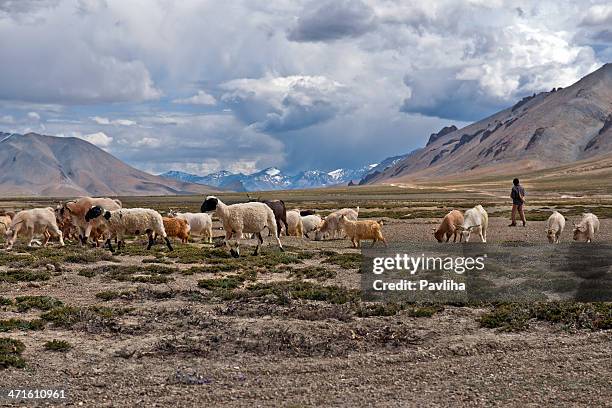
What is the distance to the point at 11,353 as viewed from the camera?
1126 centimetres

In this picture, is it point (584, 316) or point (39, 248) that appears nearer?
point (584, 316)

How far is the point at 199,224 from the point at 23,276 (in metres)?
13.5

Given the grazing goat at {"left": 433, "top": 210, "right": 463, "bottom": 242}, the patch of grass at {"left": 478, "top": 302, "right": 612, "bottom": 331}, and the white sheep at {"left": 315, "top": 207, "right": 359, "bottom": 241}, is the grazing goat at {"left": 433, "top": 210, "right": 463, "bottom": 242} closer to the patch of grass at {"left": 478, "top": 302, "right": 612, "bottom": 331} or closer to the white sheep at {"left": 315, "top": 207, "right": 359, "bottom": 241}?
the white sheep at {"left": 315, "top": 207, "right": 359, "bottom": 241}

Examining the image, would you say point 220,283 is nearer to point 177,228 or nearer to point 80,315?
point 80,315

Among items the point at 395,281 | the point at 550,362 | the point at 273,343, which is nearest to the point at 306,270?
the point at 395,281

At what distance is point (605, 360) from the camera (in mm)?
10977

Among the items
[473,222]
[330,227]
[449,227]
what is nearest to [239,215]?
[449,227]

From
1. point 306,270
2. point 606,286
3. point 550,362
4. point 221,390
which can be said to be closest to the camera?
point 221,390

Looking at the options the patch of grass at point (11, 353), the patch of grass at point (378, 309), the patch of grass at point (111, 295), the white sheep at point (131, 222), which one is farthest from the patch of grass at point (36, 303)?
the white sheep at point (131, 222)

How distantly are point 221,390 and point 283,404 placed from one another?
110 cm

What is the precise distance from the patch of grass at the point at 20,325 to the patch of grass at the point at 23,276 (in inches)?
203

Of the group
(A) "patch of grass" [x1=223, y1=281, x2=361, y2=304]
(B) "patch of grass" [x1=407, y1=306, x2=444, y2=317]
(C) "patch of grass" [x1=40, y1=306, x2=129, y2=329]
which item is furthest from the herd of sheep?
(B) "patch of grass" [x1=407, y1=306, x2=444, y2=317]

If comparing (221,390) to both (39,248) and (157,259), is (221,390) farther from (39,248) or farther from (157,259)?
(39,248)

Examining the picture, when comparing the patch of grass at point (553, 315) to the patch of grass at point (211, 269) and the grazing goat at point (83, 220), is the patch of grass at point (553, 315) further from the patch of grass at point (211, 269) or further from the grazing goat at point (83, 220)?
the grazing goat at point (83, 220)
